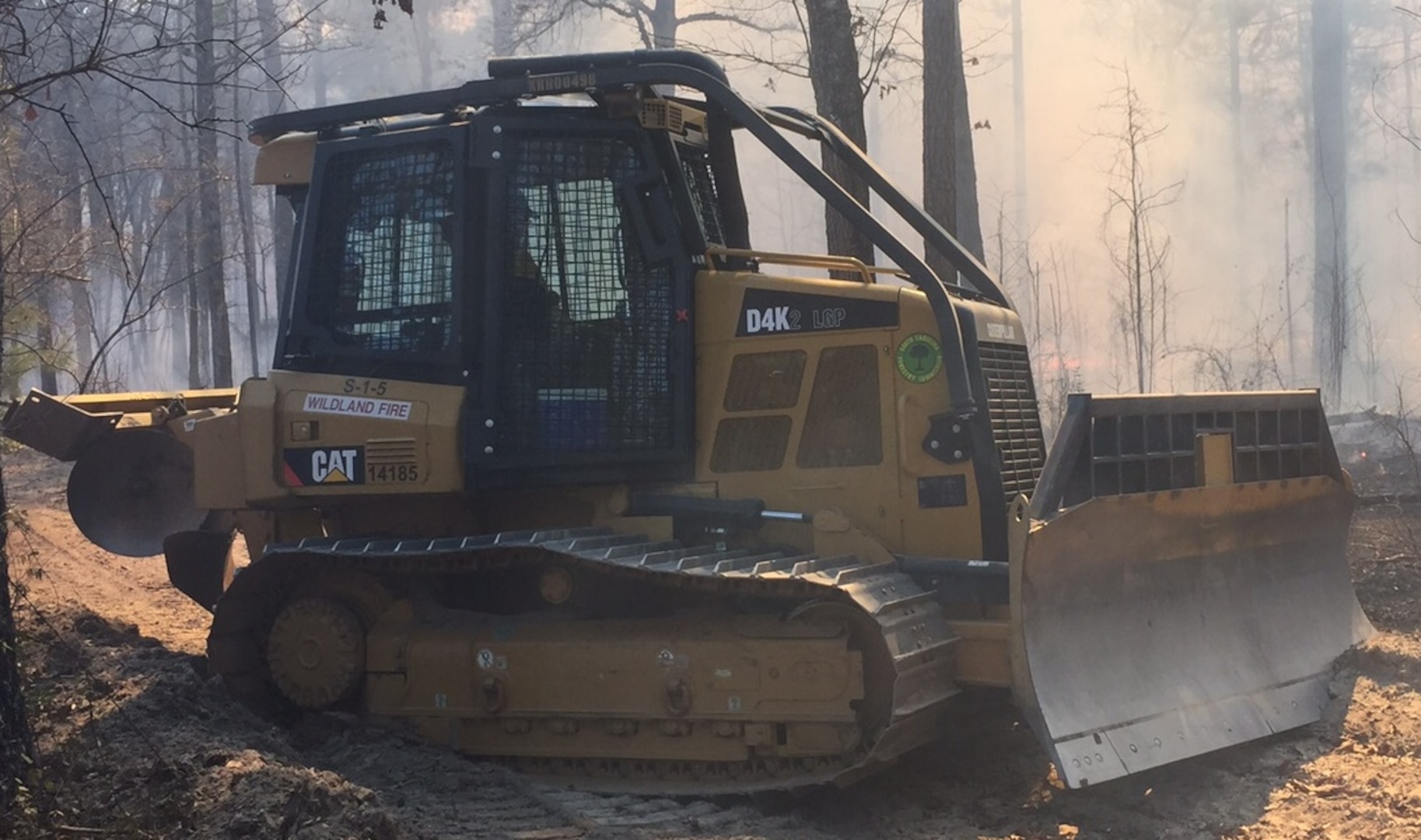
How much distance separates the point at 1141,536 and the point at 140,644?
18.9 feet

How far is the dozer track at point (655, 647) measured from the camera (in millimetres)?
6098

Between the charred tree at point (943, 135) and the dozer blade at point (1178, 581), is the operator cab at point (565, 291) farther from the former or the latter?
the charred tree at point (943, 135)

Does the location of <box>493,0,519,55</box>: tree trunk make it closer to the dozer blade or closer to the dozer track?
the dozer track

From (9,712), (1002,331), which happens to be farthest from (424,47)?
(9,712)

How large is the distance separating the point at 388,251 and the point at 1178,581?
13.4 ft

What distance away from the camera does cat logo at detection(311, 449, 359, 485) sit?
7.20 m

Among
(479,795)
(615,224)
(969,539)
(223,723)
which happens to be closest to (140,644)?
(223,723)

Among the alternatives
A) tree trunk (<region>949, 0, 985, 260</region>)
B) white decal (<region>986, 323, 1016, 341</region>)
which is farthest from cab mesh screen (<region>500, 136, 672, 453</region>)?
tree trunk (<region>949, 0, 985, 260</region>)

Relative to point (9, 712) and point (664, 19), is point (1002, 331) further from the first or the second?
point (664, 19)

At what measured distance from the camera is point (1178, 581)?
7.04 metres

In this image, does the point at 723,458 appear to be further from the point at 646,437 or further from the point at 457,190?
the point at 457,190

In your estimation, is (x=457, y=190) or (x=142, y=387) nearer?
(x=457, y=190)

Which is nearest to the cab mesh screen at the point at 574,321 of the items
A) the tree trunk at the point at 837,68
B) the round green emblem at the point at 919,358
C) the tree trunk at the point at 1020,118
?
the round green emblem at the point at 919,358

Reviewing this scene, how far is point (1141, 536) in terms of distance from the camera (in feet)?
22.1
